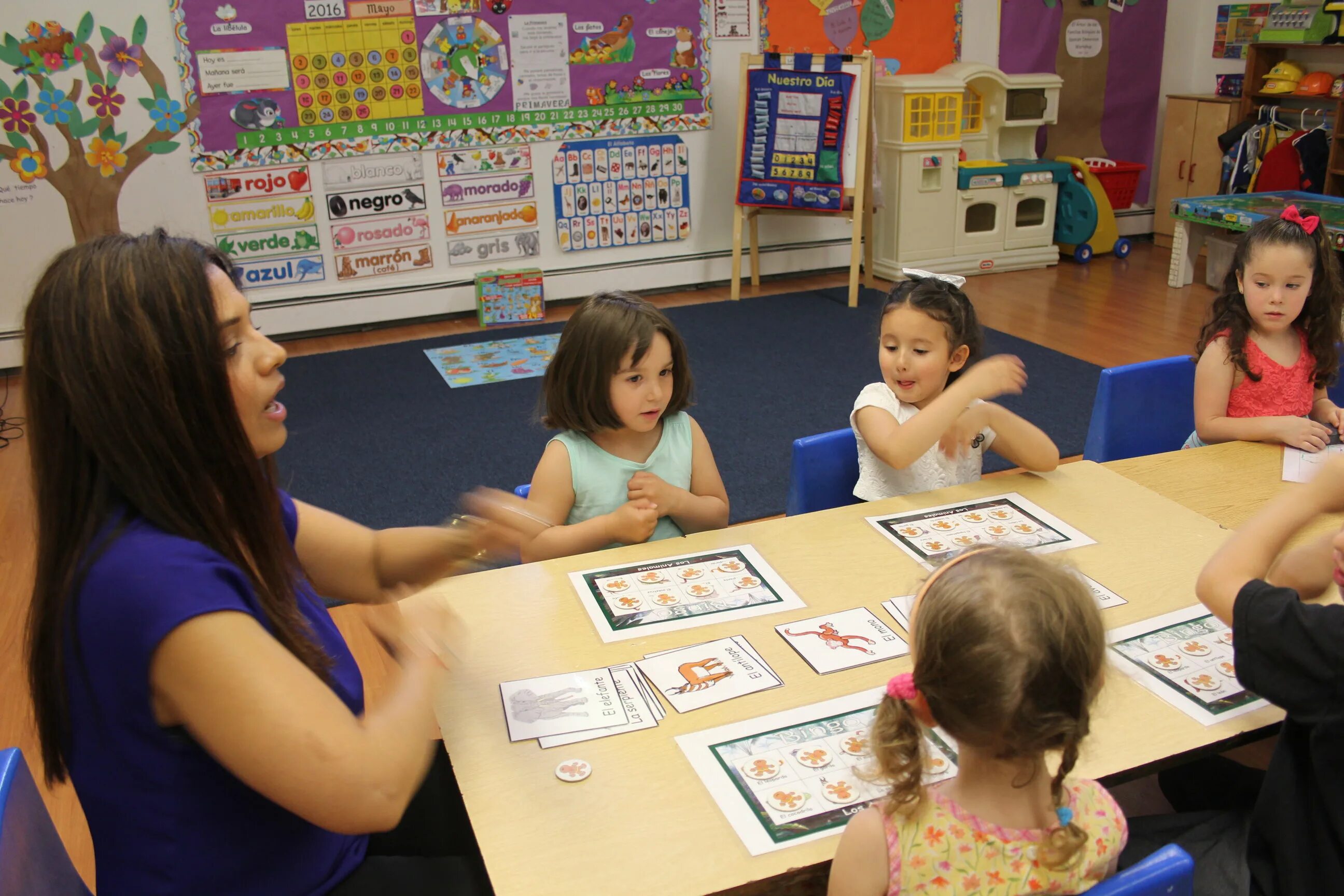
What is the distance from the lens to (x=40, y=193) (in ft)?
14.5

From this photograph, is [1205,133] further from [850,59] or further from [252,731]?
[252,731]

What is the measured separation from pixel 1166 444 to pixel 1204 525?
0.82m

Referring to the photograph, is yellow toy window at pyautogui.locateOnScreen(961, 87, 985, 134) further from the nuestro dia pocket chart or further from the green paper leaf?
the green paper leaf

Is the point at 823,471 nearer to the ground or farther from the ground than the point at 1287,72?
nearer to the ground

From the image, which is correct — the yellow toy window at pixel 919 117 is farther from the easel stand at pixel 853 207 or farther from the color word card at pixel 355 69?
the color word card at pixel 355 69

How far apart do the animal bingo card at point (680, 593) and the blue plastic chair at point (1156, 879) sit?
584mm

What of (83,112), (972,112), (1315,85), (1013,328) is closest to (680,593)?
(1013,328)

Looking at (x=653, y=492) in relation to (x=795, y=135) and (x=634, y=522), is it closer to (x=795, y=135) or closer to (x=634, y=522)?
(x=634, y=522)

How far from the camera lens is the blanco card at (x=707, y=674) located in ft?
4.04

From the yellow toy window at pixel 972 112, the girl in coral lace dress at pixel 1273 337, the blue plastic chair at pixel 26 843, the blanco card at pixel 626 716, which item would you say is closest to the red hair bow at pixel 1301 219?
the girl in coral lace dress at pixel 1273 337

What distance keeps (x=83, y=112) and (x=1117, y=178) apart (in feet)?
18.1

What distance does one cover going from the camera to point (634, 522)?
5.59ft

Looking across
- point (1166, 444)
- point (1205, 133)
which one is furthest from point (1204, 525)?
point (1205, 133)

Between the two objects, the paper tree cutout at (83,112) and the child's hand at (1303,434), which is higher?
the paper tree cutout at (83,112)
